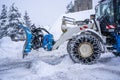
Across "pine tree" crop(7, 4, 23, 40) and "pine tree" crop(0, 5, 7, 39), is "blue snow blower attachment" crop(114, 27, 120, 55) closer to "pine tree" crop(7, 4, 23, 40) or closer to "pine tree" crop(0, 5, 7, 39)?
"pine tree" crop(7, 4, 23, 40)

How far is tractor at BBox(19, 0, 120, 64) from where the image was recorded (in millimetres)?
7719

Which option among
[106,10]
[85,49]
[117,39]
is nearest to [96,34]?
[85,49]

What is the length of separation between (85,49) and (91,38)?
492mm

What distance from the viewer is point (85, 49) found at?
7.78 m

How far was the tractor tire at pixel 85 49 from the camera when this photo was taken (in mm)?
7656

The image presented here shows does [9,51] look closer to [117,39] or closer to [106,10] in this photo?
[106,10]

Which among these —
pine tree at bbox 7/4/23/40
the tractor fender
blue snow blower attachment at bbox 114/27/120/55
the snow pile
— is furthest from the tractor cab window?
pine tree at bbox 7/4/23/40

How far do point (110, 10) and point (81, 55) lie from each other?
7.85 ft

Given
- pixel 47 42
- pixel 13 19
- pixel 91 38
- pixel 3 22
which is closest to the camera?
pixel 91 38

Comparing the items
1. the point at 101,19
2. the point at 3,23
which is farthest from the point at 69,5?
the point at 101,19

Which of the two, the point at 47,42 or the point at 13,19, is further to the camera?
the point at 13,19

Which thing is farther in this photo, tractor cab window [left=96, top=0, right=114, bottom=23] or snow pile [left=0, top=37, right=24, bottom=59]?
snow pile [left=0, top=37, right=24, bottom=59]

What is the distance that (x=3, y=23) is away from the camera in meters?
42.9

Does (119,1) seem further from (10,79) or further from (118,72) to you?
(10,79)
